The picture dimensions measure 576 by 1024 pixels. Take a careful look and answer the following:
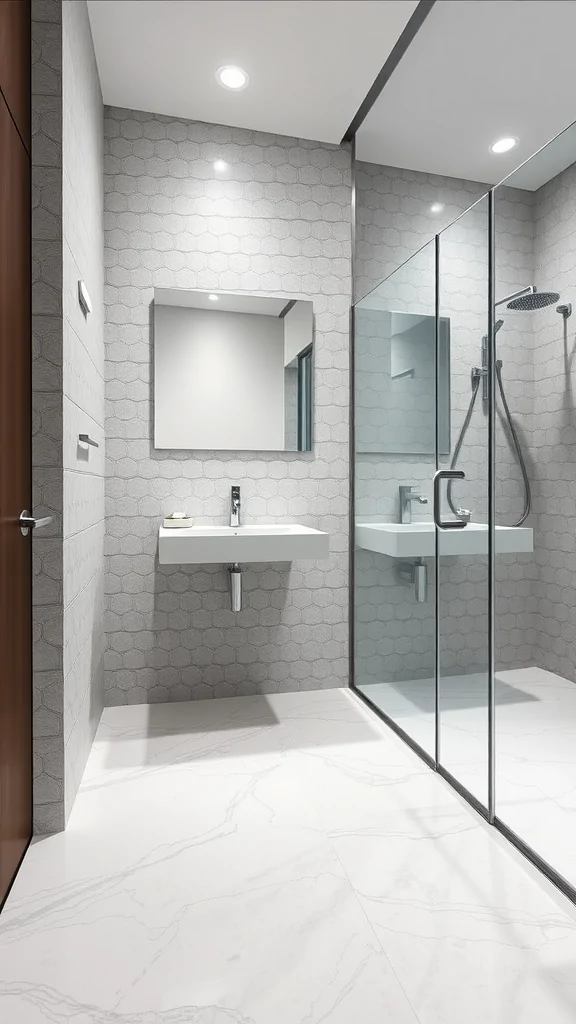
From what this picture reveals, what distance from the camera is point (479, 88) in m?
2.10

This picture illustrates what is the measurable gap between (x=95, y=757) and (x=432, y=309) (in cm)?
196

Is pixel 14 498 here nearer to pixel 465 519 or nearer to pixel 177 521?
pixel 177 521

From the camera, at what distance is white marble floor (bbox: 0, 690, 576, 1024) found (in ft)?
3.53

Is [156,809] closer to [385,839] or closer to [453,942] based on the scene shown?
[385,839]

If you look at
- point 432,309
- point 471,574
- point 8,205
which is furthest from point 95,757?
point 432,309

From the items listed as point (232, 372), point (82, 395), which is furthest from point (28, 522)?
point (232, 372)

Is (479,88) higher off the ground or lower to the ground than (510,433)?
higher

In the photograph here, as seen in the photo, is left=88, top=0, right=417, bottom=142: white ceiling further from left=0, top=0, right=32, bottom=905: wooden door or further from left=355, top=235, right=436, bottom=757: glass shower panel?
left=355, top=235, right=436, bottom=757: glass shower panel

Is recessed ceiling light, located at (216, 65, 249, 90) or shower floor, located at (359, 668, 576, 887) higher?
recessed ceiling light, located at (216, 65, 249, 90)

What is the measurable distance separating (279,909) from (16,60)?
2.08 meters

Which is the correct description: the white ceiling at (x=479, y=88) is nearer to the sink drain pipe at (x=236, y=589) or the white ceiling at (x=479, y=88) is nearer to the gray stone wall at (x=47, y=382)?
the gray stone wall at (x=47, y=382)

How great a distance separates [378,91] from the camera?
99.0 inches

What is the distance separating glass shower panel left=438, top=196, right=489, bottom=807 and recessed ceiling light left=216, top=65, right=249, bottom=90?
112cm

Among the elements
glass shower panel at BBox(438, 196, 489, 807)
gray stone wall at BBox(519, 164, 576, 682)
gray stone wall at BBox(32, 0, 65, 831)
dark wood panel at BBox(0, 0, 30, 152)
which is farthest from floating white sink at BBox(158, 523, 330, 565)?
dark wood panel at BBox(0, 0, 30, 152)
